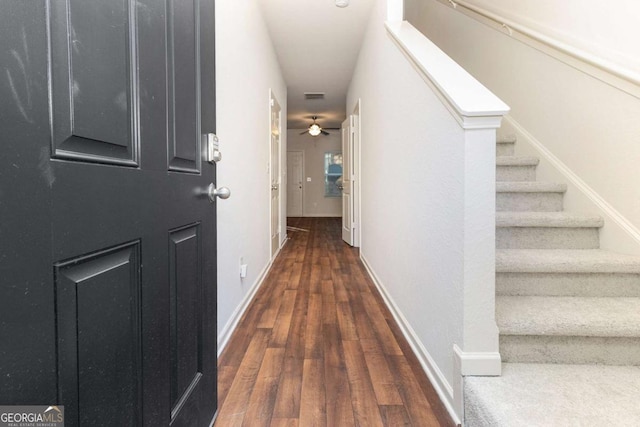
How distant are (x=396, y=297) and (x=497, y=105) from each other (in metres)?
1.41

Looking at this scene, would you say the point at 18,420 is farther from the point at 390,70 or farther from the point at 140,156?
the point at 390,70

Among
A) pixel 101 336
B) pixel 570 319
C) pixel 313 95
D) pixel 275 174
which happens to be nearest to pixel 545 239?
pixel 570 319

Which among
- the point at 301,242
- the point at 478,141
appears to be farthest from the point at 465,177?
the point at 301,242

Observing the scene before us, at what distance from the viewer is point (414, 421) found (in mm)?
1195

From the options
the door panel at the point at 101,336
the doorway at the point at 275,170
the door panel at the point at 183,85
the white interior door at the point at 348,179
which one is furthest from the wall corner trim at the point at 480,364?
the white interior door at the point at 348,179

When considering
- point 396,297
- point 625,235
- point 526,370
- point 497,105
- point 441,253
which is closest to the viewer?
point 497,105

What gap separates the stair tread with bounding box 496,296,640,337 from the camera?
48.7 inches

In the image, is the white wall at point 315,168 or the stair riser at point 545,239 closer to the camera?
the stair riser at point 545,239

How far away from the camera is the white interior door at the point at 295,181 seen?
9.32 m

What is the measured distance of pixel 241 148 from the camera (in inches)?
87.1

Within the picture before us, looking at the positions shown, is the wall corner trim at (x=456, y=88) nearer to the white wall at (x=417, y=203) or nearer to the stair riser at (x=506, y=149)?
the white wall at (x=417, y=203)

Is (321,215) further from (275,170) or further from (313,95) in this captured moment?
(275,170)

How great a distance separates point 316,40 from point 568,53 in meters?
2.53

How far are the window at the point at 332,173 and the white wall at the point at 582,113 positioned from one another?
6616mm
